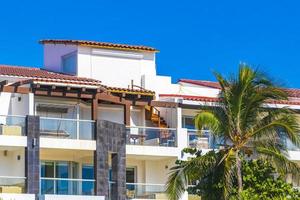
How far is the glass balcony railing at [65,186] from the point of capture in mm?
49625

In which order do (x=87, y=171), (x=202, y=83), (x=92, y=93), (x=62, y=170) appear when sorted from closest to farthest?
(x=92, y=93)
(x=62, y=170)
(x=87, y=171)
(x=202, y=83)

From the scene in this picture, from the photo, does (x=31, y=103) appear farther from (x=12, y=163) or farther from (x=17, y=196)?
(x=17, y=196)

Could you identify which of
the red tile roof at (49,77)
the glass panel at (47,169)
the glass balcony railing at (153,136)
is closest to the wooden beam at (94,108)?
the red tile roof at (49,77)

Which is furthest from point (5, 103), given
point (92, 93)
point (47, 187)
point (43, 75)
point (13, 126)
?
point (47, 187)

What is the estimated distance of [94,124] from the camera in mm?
51438

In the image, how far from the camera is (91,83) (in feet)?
170

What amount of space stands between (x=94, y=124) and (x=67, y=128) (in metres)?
1.22

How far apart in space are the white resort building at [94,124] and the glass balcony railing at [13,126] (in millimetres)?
42

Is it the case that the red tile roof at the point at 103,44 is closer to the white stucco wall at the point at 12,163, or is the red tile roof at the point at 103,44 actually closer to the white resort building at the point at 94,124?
the white resort building at the point at 94,124

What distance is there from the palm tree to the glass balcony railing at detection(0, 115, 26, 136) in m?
8.89

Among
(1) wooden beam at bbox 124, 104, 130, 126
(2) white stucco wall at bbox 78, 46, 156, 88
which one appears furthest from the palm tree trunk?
(2) white stucco wall at bbox 78, 46, 156, 88

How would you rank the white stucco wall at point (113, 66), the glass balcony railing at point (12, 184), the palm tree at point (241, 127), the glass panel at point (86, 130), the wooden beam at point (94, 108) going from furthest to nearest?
the white stucco wall at point (113, 66) → the wooden beam at point (94, 108) → the glass panel at point (86, 130) → the glass balcony railing at point (12, 184) → the palm tree at point (241, 127)

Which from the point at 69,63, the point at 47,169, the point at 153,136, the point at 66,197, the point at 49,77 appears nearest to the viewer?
the point at 66,197

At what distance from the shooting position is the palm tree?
42625 mm
